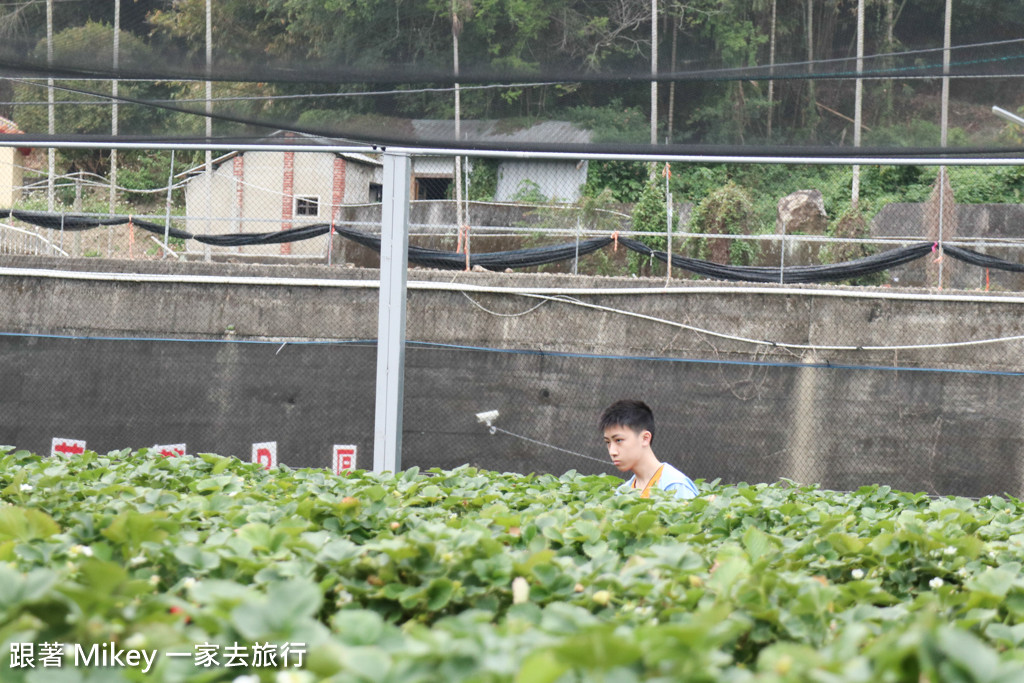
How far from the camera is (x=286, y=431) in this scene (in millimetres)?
8781

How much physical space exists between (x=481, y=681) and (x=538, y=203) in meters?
14.8

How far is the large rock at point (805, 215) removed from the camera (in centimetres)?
1534

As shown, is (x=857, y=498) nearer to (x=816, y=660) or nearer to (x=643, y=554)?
(x=643, y=554)

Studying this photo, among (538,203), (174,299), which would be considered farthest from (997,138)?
(538,203)

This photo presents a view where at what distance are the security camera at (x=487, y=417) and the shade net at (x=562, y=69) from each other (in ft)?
14.2

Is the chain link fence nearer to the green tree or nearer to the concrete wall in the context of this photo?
the concrete wall

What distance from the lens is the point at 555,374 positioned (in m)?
8.70

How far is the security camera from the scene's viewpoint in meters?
8.18

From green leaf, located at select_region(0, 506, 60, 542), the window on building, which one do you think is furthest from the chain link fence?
the window on building

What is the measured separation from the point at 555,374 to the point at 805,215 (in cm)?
843

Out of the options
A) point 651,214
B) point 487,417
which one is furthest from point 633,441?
point 651,214

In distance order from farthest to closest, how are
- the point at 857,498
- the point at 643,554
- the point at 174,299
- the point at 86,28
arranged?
the point at 174,299 → the point at 86,28 → the point at 857,498 → the point at 643,554

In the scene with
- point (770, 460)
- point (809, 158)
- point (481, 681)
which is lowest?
point (770, 460)

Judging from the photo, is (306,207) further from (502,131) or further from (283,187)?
(502,131)
